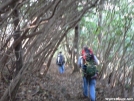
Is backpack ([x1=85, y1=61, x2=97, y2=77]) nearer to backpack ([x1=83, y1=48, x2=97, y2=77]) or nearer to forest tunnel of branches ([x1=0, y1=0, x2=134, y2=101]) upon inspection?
backpack ([x1=83, y1=48, x2=97, y2=77])

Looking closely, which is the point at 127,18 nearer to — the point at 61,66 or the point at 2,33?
the point at 2,33

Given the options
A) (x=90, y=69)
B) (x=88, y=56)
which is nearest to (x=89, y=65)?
(x=90, y=69)

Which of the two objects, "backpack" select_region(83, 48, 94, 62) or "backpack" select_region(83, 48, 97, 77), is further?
"backpack" select_region(83, 48, 94, 62)

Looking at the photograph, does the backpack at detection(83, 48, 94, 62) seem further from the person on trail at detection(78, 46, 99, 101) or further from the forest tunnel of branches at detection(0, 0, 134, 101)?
the forest tunnel of branches at detection(0, 0, 134, 101)

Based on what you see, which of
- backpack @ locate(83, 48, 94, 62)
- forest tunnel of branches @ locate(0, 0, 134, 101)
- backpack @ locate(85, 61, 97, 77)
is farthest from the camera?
backpack @ locate(83, 48, 94, 62)

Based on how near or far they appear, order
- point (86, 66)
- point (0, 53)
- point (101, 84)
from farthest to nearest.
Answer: point (101, 84)
point (86, 66)
point (0, 53)

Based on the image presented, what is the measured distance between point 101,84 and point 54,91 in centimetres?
271

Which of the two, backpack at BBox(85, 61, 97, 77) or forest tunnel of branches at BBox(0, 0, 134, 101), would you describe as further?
backpack at BBox(85, 61, 97, 77)

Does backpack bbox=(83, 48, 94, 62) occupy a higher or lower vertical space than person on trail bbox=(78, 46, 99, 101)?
higher

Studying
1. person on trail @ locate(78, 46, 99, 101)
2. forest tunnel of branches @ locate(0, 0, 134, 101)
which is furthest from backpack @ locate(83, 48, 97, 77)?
forest tunnel of branches @ locate(0, 0, 134, 101)

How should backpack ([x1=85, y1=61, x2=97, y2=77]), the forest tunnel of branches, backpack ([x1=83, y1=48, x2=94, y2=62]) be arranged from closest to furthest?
the forest tunnel of branches, backpack ([x1=85, y1=61, x2=97, y2=77]), backpack ([x1=83, y1=48, x2=94, y2=62])

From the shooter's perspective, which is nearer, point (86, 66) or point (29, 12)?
point (29, 12)

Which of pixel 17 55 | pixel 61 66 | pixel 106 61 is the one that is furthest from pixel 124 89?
pixel 61 66

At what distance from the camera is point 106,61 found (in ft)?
34.6
